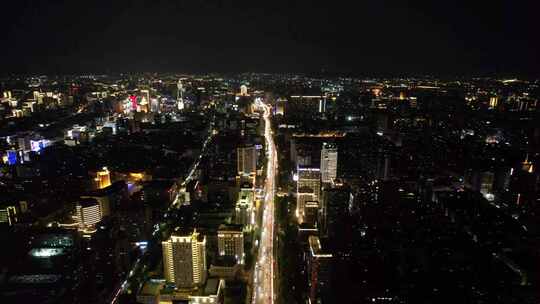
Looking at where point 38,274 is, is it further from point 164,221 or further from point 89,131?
point 89,131

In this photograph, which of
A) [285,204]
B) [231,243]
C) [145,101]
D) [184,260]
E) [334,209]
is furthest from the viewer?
[145,101]

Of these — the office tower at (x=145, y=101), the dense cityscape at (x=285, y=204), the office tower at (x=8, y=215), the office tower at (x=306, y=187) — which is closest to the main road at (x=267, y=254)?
the dense cityscape at (x=285, y=204)

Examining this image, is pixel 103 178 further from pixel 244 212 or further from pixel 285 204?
pixel 285 204

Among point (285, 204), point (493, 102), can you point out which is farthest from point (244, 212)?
point (493, 102)

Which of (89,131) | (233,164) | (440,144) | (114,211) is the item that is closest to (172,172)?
(233,164)

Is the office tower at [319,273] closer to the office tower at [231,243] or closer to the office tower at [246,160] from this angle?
the office tower at [231,243]

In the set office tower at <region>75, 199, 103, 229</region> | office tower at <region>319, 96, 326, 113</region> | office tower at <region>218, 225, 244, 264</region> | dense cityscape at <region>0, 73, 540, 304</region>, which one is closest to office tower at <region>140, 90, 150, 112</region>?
dense cityscape at <region>0, 73, 540, 304</region>
